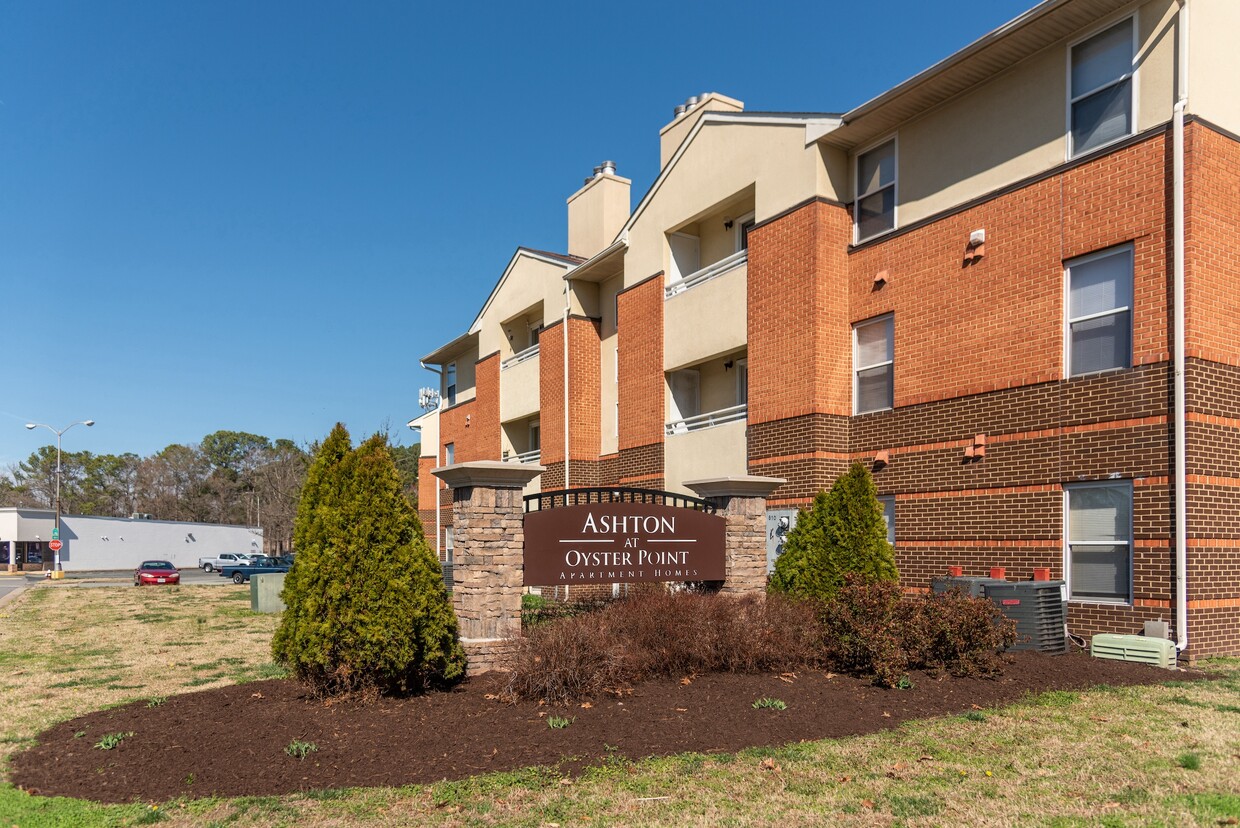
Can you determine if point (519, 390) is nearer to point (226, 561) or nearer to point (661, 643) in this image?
point (661, 643)

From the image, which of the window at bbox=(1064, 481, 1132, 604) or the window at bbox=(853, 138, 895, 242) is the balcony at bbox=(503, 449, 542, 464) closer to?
the window at bbox=(853, 138, 895, 242)

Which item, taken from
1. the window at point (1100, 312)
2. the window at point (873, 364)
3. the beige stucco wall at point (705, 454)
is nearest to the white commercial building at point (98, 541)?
the beige stucco wall at point (705, 454)

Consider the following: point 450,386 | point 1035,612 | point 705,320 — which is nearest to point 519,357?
point 450,386

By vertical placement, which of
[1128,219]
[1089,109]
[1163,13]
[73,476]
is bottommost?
[73,476]

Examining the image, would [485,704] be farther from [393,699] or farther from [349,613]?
[349,613]

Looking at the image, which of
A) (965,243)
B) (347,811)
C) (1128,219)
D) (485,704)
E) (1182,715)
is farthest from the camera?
(965,243)

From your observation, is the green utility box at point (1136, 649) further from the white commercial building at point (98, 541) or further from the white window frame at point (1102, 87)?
the white commercial building at point (98, 541)

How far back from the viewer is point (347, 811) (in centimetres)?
589

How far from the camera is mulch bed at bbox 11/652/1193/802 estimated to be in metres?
6.73

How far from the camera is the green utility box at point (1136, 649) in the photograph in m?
10.5

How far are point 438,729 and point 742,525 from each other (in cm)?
599

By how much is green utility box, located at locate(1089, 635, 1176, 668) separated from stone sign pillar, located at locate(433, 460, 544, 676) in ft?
23.9

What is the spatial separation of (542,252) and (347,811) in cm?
2284

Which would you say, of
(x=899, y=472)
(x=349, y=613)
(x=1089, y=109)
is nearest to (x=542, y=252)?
(x=899, y=472)
